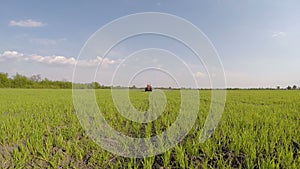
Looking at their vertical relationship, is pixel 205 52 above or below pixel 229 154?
above

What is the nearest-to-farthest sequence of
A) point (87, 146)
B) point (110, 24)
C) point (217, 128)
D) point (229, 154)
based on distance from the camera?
point (229, 154)
point (87, 146)
point (110, 24)
point (217, 128)

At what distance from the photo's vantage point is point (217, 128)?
174 inches

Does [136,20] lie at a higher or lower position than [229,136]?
higher

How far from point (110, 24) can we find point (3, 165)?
2.63 metres

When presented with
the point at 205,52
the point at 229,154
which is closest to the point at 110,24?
the point at 205,52

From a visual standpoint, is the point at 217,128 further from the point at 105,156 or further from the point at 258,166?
the point at 105,156

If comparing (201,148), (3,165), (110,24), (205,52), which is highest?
(110,24)

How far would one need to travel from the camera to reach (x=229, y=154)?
10.4ft

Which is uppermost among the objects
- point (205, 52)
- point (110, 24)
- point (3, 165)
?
point (110, 24)

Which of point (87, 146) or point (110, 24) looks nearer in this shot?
point (87, 146)

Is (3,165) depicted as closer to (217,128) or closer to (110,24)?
(110,24)

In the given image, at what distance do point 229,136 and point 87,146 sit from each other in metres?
2.26

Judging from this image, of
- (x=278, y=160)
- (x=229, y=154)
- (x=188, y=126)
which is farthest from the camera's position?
(x=188, y=126)

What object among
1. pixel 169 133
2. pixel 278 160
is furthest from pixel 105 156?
pixel 278 160
